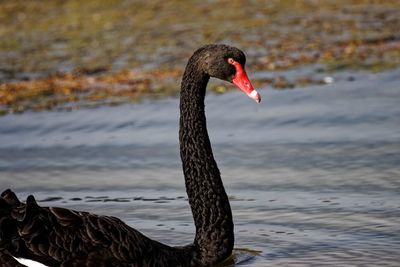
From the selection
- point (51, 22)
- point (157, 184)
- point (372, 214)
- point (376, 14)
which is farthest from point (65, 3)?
point (372, 214)

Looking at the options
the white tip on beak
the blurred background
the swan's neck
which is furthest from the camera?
the blurred background

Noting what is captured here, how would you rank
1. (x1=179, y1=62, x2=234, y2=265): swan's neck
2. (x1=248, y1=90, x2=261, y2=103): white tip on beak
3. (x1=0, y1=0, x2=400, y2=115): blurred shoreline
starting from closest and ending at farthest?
1. (x1=248, y1=90, x2=261, y2=103): white tip on beak
2. (x1=179, y1=62, x2=234, y2=265): swan's neck
3. (x1=0, y1=0, x2=400, y2=115): blurred shoreline

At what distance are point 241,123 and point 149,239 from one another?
438 centimetres

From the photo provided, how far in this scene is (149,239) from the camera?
569 cm

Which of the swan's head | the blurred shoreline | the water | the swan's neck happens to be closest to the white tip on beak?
the swan's head

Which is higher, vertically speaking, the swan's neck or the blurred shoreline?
the blurred shoreline

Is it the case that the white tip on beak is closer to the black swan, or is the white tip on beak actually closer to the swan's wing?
the black swan

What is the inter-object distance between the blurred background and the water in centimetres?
2

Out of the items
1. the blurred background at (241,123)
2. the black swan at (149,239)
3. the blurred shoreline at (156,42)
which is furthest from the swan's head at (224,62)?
the blurred shoreline at (156,42)

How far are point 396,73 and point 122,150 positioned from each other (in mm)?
3986

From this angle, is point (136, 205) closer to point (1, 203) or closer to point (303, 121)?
point (1, 203)

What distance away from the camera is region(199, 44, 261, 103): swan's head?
237 inches

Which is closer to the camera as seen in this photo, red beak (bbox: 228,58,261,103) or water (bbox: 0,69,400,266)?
red beak (bbox: 228,58,261,103)

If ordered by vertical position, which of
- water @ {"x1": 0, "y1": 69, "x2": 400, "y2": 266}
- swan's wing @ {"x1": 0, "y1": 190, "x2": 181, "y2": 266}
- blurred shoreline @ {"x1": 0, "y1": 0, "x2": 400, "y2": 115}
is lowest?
swan's wing @ {"x1": 0, "y1": 190, "x2": 181, "y2": 266}
